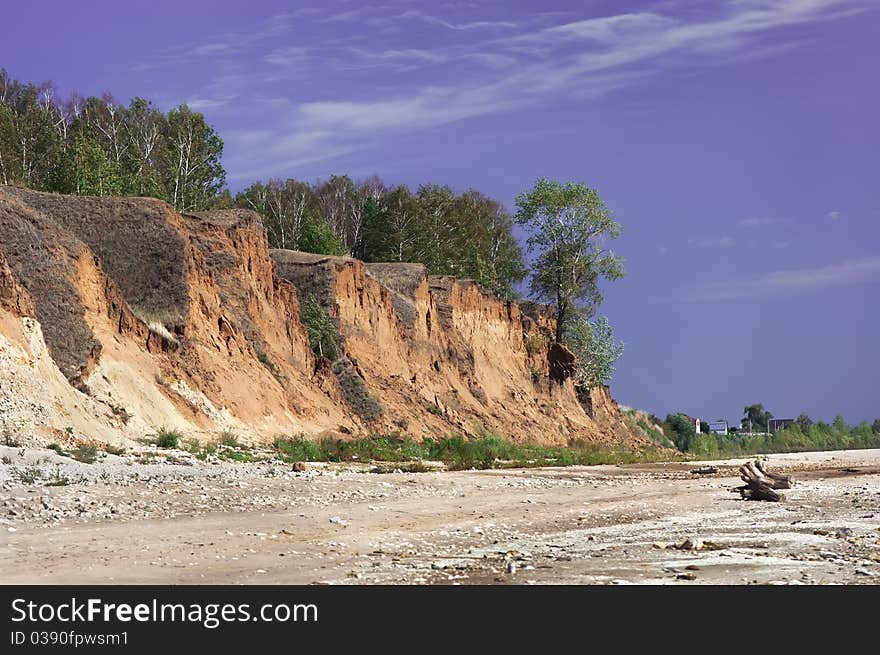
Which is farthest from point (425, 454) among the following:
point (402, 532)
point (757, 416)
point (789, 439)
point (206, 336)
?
point (757, 416)

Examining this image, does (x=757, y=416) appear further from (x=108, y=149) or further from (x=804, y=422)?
(x=108, y=149)

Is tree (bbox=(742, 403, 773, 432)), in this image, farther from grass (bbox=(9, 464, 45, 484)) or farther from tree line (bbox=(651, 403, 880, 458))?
grass (bbox=(9, 464, 45, 484))

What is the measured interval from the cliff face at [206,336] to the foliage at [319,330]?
50 cm

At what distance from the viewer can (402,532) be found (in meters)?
14.5

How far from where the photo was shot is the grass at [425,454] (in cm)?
2978

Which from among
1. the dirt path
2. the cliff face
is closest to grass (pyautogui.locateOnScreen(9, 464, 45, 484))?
the dirt path

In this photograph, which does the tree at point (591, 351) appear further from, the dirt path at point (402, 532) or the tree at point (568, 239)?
the dirt path at point (402, 532)

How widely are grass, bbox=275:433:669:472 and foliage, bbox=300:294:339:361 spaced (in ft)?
18.6

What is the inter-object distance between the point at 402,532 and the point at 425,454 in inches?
806

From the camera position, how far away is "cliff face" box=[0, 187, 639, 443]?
2655 centimetres
